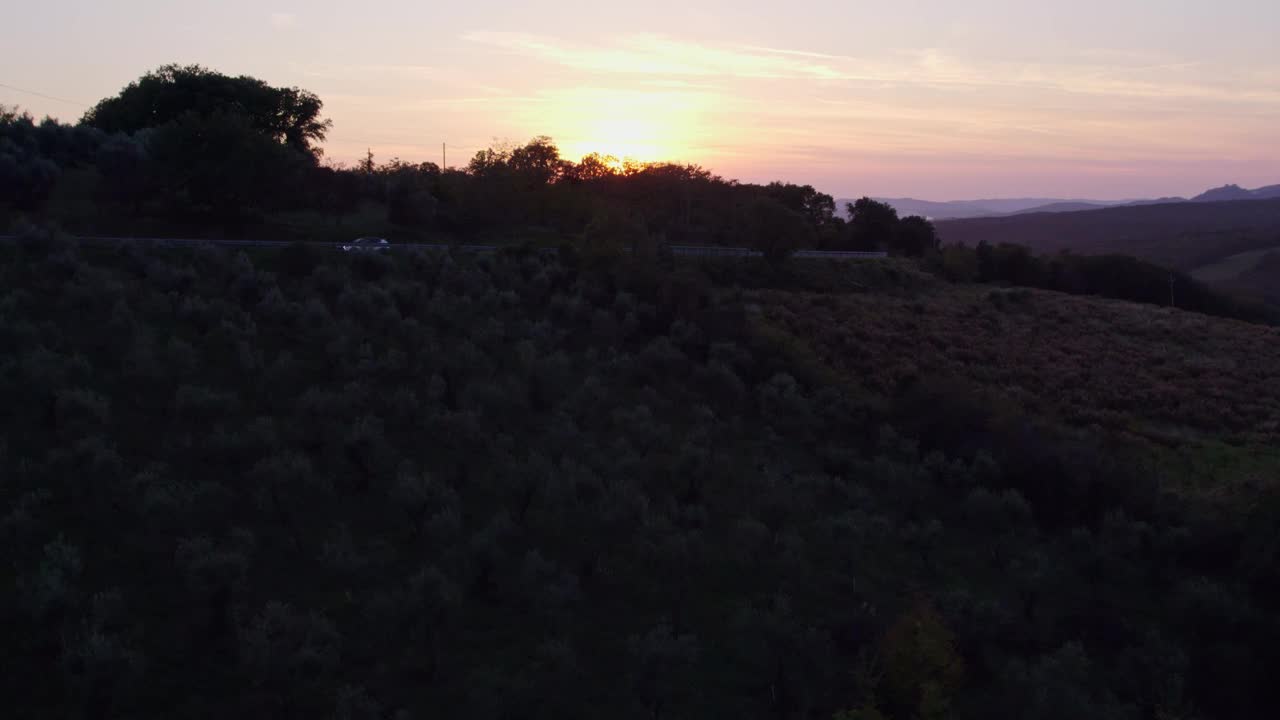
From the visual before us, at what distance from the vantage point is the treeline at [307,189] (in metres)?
38.0

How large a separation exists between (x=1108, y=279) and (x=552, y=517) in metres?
63.0

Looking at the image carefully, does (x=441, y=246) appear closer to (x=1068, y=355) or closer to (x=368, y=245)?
(x=368, y=245)

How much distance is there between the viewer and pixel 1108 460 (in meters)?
23.0

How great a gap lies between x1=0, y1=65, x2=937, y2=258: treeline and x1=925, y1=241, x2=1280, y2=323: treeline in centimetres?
582

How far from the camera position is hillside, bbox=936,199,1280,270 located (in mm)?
127125

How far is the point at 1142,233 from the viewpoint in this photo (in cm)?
16825

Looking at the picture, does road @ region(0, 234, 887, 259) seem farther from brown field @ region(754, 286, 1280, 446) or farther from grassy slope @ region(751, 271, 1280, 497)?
brown field @ region(754, 286, 1280, 446)

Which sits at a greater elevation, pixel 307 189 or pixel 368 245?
pixel 307 189

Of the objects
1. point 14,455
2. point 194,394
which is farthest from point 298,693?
point 194,394

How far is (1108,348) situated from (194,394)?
1578 inches

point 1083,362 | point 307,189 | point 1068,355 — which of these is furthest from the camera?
point 307,189

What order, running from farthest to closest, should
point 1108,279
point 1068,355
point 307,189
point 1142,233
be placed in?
point 1142,233 → point 1108,279 → point 307,189 → point 1068,355

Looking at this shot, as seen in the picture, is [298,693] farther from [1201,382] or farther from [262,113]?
[262,113]

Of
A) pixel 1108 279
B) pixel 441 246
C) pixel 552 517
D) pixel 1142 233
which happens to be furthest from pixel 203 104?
pixel 1142 233
